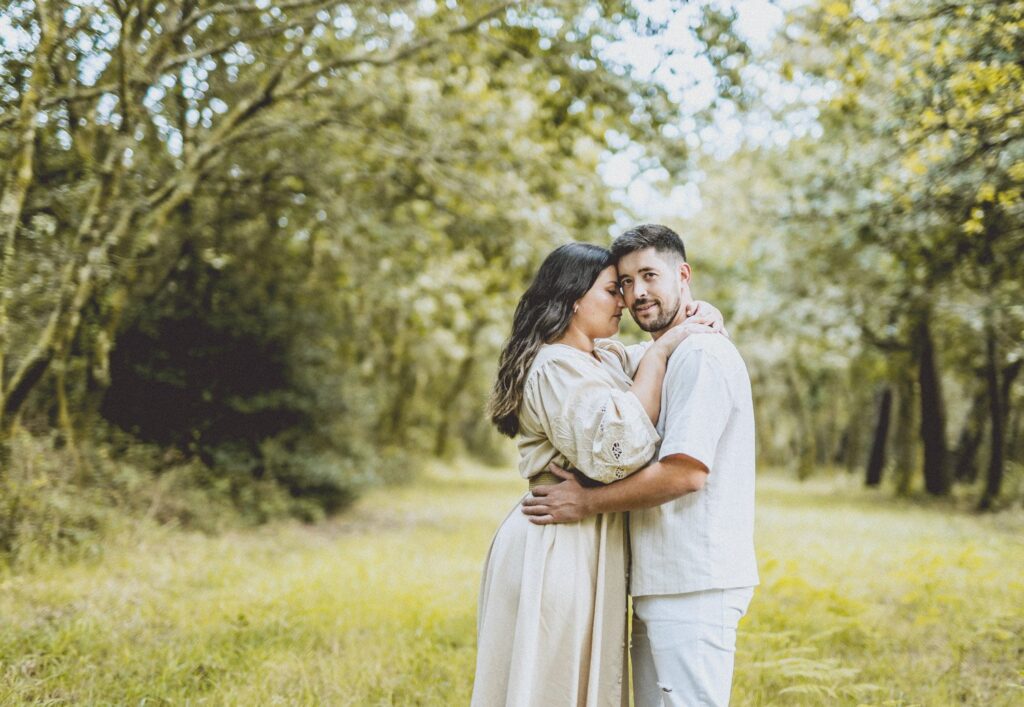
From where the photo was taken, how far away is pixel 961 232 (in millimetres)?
7090

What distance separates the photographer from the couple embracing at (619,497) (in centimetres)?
261

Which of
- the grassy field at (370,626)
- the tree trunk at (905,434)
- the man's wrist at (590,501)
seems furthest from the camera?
the tree trunk at (905,434)

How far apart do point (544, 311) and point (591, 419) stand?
532 mm

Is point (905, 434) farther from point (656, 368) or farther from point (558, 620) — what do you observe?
point (558, 620)

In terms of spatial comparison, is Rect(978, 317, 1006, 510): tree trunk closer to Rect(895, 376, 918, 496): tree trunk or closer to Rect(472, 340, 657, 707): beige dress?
Rect(895, 376, 918, 496): tree trunk

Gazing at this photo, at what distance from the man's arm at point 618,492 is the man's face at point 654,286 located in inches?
24.4

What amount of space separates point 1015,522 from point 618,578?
453 inches

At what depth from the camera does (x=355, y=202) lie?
1011 centimetres

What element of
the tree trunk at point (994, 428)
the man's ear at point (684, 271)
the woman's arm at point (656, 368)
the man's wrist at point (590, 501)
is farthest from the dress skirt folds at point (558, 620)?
the tree trunk at point (994, 428)

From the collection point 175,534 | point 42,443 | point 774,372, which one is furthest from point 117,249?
point 774,372

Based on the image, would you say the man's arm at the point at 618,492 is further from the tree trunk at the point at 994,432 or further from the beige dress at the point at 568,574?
the tree trunk at the point at 994,432

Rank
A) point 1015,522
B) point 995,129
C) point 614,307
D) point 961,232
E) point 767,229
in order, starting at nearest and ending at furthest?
point 614,307
point 995,129
point 961,232
point 1015,522
point 767,229

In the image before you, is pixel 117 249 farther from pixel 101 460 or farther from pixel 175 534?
pixel 175 534

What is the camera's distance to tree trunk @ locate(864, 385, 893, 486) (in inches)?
765
